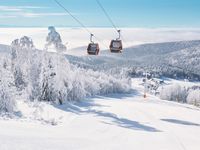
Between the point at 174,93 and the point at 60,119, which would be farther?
the point at 174,93

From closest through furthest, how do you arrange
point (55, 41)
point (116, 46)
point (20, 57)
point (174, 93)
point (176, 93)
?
point (116, 46)
point (55, 41)
point (20, 57)
point (174, 93)
point (176, 93)

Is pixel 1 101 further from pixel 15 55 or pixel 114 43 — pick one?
pixel 15 55

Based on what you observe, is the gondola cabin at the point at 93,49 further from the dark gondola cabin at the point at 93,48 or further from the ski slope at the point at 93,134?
the ski slope at the point at 93,134

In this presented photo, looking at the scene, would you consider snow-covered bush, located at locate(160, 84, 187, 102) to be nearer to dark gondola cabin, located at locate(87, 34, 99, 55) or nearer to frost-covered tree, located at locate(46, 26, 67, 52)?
frost-covered tree, located at locate(46, 26, 67, 52)

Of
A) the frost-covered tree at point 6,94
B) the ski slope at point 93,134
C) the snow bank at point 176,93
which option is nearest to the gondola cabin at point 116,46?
the ski slope at point 93,134

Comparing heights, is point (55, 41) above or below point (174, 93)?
above

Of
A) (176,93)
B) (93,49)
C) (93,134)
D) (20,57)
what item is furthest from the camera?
(176,93)

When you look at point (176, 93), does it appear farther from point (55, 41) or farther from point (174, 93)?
point (55, 41)

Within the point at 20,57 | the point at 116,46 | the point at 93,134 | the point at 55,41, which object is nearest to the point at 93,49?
the point at 116,46

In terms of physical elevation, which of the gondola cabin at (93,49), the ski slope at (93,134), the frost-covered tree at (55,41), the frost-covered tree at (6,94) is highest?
the frost-covered tree at (55,41)

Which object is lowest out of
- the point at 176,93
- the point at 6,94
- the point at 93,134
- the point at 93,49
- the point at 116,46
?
the point at 176,93

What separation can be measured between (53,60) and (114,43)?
15235 mm

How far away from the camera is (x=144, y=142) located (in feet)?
79.5

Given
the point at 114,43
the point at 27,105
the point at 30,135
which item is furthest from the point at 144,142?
the point at 27,105
